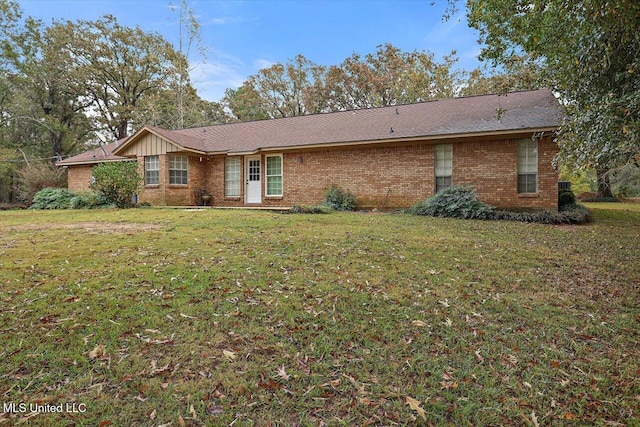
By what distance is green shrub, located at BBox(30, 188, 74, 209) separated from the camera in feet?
52.9

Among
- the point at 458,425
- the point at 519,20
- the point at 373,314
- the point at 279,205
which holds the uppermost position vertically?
the point at 519,20

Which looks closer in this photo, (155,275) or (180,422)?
(180,422)

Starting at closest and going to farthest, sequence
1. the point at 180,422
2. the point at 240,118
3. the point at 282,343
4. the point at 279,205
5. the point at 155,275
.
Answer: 1. the point at 180,422
2. the point at 282,343
3. the point at 155,275
4. the point at 279,205
5. the point at 240,118

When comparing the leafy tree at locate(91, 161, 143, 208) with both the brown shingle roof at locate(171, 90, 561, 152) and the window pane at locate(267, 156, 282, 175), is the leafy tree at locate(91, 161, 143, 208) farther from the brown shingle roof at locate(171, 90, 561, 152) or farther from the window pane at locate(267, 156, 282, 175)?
the window pane at locate(267, 156, 282, 175)

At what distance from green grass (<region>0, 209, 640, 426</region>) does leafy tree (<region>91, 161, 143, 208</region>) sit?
788cm

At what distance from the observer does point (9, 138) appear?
2712 centimetres

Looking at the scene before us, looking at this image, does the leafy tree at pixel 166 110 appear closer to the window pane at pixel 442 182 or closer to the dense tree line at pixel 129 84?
the dense tree line at pixel 129 84

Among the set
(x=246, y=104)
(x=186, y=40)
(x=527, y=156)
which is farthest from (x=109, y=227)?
(x=246, y=104)

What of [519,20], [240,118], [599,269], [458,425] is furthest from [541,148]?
[240,118]

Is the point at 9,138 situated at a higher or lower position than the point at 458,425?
higher

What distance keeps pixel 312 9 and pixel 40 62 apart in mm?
23143

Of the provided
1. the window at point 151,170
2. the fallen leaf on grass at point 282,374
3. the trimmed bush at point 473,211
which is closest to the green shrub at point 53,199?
the window at point 151,170

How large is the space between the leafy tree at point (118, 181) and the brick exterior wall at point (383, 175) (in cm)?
145

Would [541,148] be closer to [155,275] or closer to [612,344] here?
[612,344]
